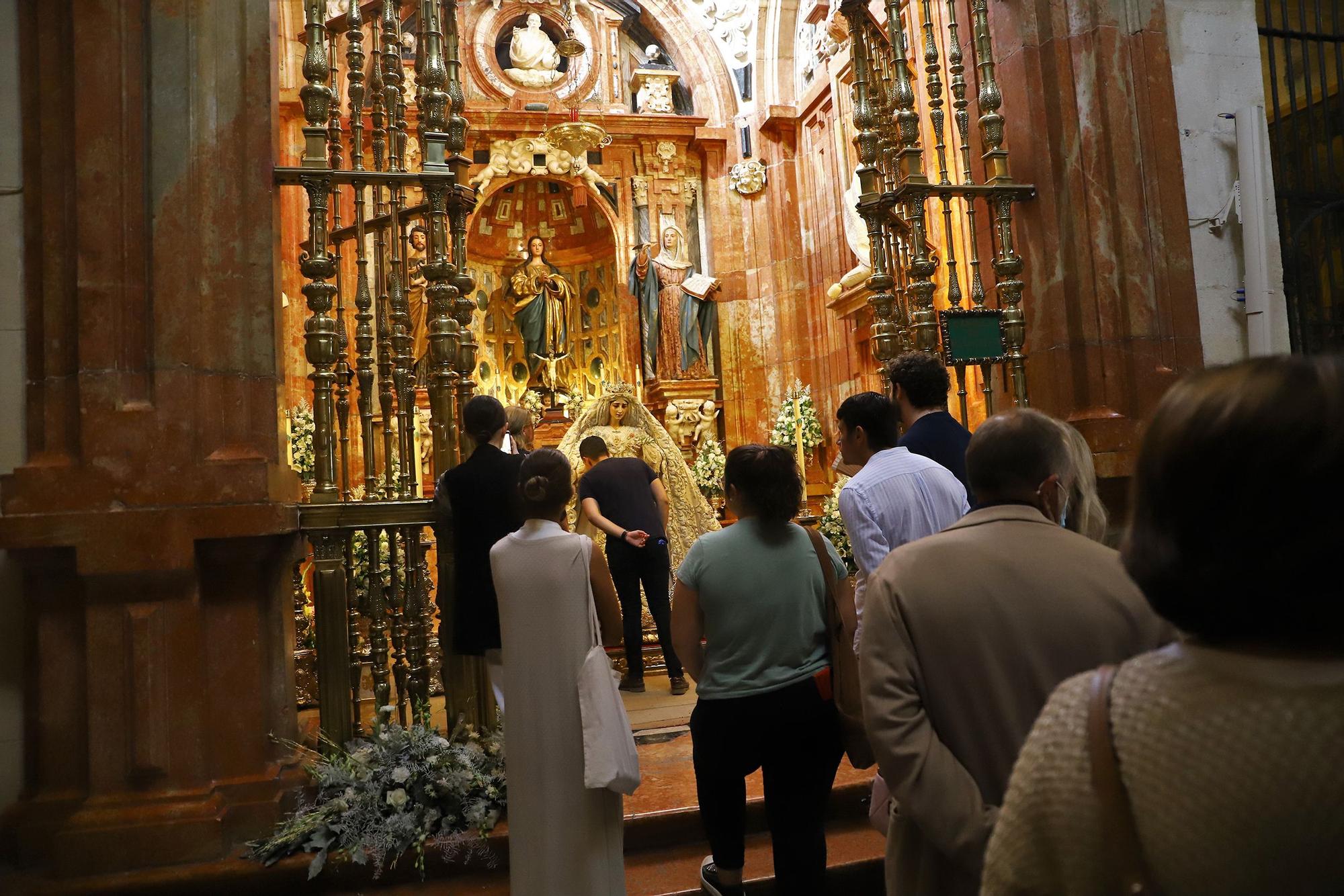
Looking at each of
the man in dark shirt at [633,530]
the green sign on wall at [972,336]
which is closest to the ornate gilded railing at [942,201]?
the green sign on wall at [972,336]

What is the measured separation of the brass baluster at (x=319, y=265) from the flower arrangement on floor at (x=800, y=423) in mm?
7068

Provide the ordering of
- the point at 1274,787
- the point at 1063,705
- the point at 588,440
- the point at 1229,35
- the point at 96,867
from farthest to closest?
the point at 588,440
the point at 1229,35
the point at 96,867
the point at 1063,705
the point at 1274,787

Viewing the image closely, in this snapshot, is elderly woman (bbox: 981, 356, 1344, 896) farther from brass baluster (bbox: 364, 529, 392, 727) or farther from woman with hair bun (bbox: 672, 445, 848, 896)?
brass baluster (bbox: 364, 529, 392, 727)

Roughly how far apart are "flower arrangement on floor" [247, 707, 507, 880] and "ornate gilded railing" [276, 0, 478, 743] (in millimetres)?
210

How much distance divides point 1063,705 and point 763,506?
186 cm

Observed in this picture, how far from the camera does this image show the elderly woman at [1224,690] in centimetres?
86

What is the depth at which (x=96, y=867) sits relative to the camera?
351 centimetres

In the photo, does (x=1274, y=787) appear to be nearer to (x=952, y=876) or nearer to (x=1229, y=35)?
(x=952, y=876)

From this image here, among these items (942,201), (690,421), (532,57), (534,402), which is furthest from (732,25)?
(942,201)

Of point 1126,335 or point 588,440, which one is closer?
point 1126,335

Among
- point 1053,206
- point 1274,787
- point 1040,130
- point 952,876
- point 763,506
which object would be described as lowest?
point 952,876

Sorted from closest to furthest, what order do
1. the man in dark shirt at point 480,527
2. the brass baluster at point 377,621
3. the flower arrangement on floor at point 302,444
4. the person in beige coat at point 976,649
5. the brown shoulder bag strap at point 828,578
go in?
the person in beige coat at point 976,649
the brown shoulder bag strap at point 828,578
the man in dark shirt at point 480,527
the brass baluster at point 377,621
the flower arrangement on floor at point 302,444

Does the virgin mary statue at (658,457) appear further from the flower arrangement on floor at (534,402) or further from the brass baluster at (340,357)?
the flower arrangement on floor at (534,402)

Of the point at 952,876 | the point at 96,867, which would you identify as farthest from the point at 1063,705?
the point at 96,867
